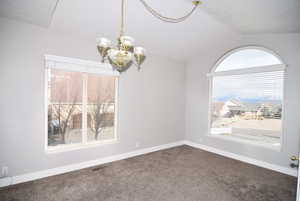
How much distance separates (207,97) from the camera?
4387 mm

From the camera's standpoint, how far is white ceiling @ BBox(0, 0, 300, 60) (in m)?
2.10

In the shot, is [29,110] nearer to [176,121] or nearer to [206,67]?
[176,121]

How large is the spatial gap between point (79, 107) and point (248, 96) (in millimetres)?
3942

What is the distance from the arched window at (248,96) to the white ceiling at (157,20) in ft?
2.21

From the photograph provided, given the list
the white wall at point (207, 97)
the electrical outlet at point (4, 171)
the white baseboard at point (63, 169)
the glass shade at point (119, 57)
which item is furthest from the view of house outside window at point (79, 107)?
the white wall at point (207, 97)

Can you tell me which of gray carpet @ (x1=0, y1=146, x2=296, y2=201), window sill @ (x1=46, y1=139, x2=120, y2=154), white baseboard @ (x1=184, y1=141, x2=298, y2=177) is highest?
window sill @ (x1=46, y1=139, x2=120, y2=154)

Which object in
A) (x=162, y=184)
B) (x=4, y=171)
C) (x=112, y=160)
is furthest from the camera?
(x=112, y=160)

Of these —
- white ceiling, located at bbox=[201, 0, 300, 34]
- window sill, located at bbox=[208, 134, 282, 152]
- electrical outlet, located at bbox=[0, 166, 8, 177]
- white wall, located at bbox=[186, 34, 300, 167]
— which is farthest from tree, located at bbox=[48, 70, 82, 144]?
window sill, located at bbox=[208, 134, 282, 152]

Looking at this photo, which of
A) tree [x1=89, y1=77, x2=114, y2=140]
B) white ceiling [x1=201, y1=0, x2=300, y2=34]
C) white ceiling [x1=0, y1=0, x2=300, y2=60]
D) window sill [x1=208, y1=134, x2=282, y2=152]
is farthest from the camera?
tree [x1=89, y1=77, x2=114, y2=140]

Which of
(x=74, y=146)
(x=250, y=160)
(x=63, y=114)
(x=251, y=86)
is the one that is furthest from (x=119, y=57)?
(x=250, y=160)

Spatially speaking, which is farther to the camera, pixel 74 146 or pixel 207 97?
pixel 207 97

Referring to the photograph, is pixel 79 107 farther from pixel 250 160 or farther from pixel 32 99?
pixel 250 160

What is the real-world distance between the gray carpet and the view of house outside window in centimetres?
71

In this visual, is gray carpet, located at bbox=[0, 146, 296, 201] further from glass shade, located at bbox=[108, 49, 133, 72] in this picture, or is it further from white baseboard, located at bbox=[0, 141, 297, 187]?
glass shade, located at bbox=[108, 49, 133, 72]
